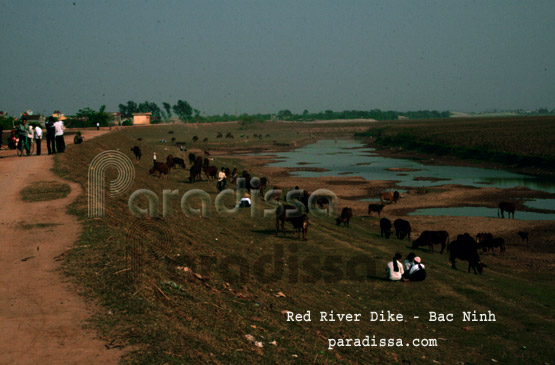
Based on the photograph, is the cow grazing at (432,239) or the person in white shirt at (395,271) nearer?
the person in white shirt at (395,271)

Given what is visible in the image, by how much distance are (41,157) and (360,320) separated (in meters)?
18.3

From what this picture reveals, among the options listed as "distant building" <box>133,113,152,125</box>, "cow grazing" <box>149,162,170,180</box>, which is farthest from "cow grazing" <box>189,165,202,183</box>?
"distant building" <box>133,113,152,125</box>

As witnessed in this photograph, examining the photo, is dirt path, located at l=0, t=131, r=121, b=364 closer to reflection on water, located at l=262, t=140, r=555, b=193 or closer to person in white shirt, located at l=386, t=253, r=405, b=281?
person in white shirt, located at l=386, t=253, r=405, b=281

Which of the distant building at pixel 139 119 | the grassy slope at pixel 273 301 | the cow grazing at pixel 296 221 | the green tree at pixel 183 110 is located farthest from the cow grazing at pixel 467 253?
the green tree at pixel 183 110

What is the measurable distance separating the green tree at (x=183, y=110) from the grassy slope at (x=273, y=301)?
169744mm

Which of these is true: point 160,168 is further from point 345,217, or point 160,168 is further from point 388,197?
point 388,197

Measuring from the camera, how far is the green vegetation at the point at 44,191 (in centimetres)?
1479

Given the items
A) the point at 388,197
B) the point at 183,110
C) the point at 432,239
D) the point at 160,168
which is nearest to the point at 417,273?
the point at 432,239

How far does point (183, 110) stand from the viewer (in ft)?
595

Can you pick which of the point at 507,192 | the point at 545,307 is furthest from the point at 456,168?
the point at 545,307

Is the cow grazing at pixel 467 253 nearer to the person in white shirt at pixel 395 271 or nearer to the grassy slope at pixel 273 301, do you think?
the grassy slope at pixel 273 301

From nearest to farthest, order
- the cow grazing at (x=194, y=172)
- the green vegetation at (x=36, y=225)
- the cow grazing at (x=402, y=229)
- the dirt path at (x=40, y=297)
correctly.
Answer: the dirt path at (x=40, y=297) → the green vegetation at (x=36, y=225) → the cow grazing at (x=402, y=229) → the cow grazing at (x=194, y=172)

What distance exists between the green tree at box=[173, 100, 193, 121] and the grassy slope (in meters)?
170

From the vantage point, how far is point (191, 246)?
12.9 metres
